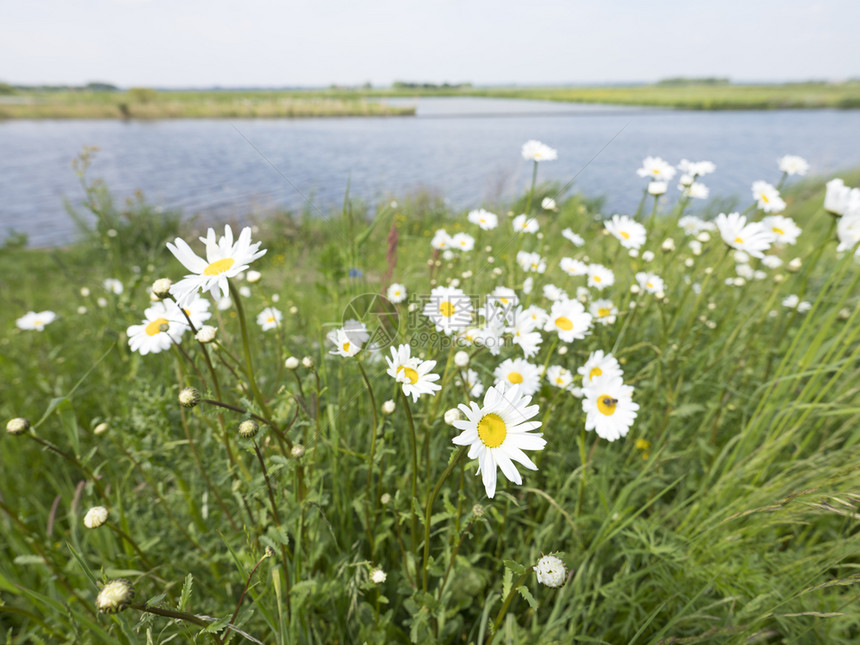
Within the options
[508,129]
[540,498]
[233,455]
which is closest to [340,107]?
[508,129]

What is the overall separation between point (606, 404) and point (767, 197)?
65.1 inches

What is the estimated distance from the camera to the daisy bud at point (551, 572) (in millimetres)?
796

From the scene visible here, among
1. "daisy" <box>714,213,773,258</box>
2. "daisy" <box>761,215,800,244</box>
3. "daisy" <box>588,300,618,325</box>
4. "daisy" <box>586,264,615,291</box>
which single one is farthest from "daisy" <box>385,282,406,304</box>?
"daisy" <box>761,215,800,244</box>

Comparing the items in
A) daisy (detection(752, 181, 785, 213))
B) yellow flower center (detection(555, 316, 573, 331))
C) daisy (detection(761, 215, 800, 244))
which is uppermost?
daisy (detection(752, 181, 785, 213))

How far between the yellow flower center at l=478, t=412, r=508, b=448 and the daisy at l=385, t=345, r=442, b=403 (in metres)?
0.13

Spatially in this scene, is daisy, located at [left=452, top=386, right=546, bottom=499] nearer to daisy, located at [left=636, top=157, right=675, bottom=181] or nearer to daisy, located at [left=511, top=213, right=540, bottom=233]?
daisy, located at [left=511, top=213, right=540, bottom=233]

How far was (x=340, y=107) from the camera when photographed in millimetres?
2691

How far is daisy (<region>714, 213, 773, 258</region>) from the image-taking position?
5.21ft

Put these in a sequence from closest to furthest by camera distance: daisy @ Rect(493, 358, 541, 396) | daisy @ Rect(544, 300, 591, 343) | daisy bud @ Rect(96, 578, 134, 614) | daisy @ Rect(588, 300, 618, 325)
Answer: daisy bud @ Rect(96, 578, 134, 614), daisy @ Rect(493, 358, 541, 396), daisy @ Rect(544, 300, 591, 343), daisy @ Rect(588, 300, 618, 325)

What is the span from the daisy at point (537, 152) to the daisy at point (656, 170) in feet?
1.58

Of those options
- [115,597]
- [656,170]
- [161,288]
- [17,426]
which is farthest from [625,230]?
[17,426]

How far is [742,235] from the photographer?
67.7 inches

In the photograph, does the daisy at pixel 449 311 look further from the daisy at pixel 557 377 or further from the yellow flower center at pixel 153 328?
the yellow flower center at pixel 153 328

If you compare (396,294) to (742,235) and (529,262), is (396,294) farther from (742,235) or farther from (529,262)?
(742,235)
